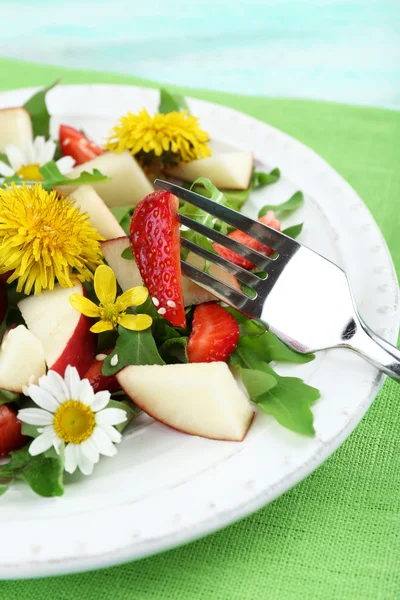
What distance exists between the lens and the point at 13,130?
2.69 metres

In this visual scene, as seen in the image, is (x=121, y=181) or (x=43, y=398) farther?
(x=121, y=181)

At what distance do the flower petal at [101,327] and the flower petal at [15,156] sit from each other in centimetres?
100

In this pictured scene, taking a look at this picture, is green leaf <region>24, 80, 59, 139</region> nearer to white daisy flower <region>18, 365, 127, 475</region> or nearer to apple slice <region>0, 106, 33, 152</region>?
apple slice <region>0, 106, 33, 152</region>

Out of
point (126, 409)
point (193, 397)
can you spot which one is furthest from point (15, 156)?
point (193, 397)

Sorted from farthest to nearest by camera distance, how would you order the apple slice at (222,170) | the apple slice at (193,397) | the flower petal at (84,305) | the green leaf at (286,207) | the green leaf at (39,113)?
the green leaf at (39,113) → the apple slice at (222,170) → the green leaf at (286,207) → the flower petal at (84,305) → the apple slice at (193,397)

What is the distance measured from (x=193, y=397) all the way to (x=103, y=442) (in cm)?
23

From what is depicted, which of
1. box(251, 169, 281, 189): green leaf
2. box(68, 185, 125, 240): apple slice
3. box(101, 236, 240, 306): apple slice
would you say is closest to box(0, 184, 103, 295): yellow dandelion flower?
box(101, 236, 240, 306): apple slice

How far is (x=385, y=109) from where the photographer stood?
3371 millimetres

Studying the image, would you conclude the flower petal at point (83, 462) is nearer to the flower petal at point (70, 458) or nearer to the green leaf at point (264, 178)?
the flower petal at point (70, 458)

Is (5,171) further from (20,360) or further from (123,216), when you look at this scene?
(20,360)

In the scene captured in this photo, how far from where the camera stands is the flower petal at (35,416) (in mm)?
1615

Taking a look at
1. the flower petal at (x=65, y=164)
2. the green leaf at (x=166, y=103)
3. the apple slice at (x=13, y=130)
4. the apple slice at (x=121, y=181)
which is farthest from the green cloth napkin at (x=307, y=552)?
the apple slice at (x=13, y=130)

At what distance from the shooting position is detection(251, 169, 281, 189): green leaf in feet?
8.50

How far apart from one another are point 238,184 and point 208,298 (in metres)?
0.67
